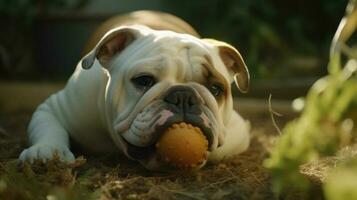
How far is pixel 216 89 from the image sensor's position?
232cm

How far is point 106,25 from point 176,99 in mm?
1273

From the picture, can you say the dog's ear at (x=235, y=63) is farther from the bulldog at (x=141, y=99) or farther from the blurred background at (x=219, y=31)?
the blurred background at (x=219, y=31)

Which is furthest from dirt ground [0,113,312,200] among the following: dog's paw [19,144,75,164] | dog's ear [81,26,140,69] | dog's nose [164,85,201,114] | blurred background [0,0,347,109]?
blurred background [0,0,347,109]

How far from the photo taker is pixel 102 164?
237cm

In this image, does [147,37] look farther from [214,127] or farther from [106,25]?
[106,25]

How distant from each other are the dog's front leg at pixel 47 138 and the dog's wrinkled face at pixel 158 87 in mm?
212

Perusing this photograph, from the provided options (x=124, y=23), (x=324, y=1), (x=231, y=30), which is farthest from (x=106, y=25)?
(x=324, y=1)

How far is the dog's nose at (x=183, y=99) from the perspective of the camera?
2.13m

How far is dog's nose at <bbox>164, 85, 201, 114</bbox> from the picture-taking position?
83.9 inches

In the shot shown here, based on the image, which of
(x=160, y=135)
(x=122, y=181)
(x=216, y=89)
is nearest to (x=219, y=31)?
(x=216, y=89)

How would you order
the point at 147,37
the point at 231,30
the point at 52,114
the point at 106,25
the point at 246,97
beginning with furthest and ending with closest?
the point at 231,30 → the point at 246,97 → the point at 106,25 → the point at 52,114 → the point at 147,37

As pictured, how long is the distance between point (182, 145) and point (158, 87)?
0.26 metres

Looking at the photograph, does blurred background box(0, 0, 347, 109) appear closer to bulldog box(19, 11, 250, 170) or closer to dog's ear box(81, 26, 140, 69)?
bulldog box(19, 11, 250, 170)

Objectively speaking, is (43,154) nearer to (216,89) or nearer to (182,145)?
(182,145)
